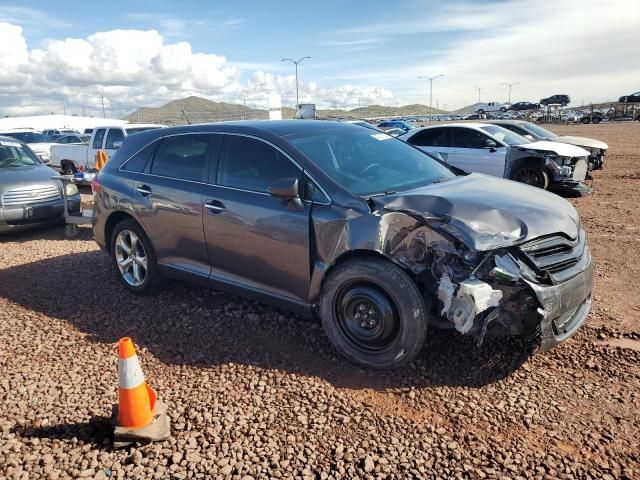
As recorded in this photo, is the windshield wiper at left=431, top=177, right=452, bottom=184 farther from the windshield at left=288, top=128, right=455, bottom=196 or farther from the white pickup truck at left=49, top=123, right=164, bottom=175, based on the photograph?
the white pickup truck at left=49, top=123, right=164, bottom=175

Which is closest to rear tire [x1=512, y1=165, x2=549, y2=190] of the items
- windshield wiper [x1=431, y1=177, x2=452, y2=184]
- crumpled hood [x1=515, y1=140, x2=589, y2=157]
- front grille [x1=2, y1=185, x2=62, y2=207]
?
crumpled hood [x1=515, y1=140, x2=589, y2=157]

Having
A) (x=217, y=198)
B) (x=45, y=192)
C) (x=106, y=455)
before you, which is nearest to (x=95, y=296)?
(x=217, y=198)

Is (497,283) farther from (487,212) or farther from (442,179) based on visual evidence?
(442,179)

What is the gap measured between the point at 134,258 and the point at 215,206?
151 centimetres

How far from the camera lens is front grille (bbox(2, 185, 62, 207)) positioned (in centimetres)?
844

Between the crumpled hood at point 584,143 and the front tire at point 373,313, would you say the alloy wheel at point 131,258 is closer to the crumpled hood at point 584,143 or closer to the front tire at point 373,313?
the front tire at point 373,313

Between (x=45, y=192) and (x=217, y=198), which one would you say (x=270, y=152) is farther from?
(x=45, y=192)

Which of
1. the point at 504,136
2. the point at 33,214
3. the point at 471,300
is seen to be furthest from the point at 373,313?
the point at 504,136

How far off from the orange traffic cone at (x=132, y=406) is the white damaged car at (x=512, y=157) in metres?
8.50

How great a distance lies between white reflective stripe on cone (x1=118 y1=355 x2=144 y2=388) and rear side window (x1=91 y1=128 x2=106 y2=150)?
12.7m

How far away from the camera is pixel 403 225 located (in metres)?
3.50

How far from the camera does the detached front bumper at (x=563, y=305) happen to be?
3244 millimetres

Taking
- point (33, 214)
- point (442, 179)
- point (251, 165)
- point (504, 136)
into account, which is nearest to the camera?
point (251, 165)

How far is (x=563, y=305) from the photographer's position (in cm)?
336
